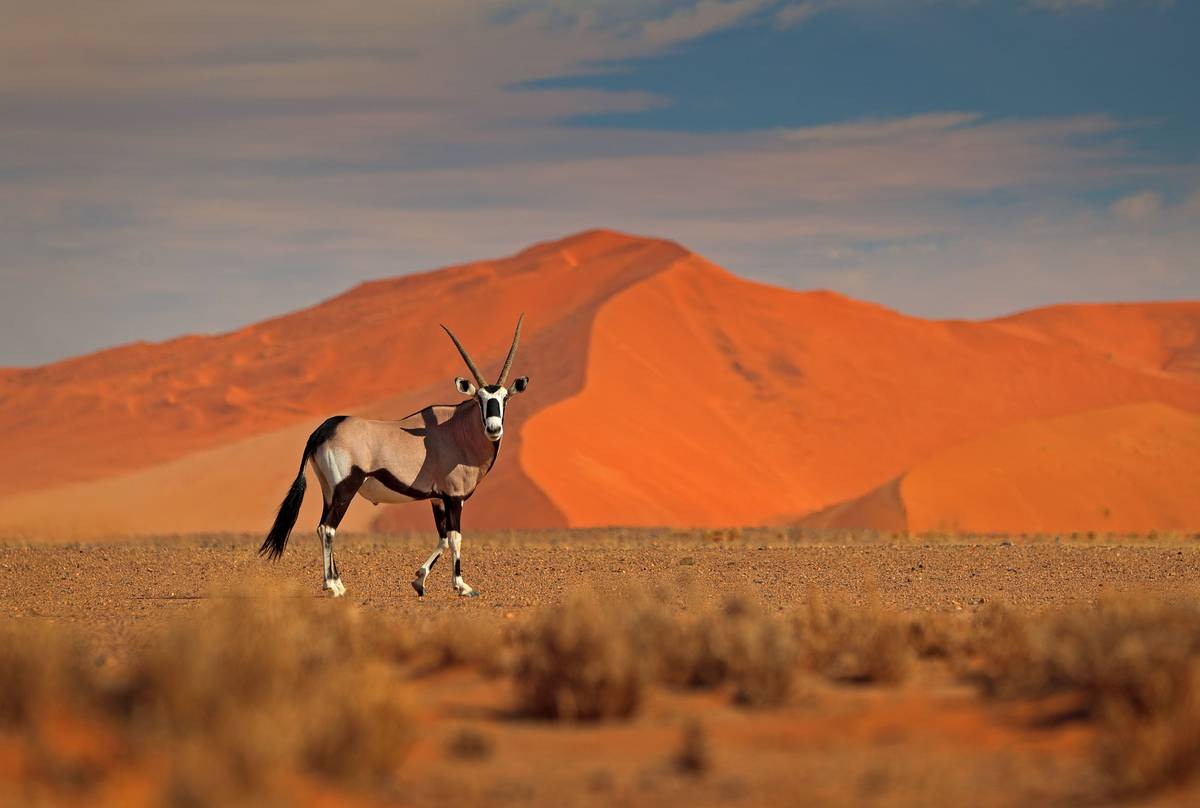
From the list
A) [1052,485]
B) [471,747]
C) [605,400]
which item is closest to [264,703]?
[471,747]

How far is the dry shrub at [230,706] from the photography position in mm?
5582

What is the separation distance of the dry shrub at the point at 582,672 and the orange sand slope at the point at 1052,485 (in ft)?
105

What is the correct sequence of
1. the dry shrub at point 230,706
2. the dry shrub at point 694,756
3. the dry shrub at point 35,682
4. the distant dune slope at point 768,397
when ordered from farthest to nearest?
the distant dune slope at point 768,397
the dry shrub at point 35,682
the dry shrub at point 694,756
the dry shrub at point 230,706

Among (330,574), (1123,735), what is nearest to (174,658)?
(1123,735)

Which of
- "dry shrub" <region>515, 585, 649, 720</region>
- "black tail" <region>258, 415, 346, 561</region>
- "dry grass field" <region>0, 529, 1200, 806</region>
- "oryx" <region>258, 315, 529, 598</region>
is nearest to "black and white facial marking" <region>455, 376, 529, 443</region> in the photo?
"oryx" <region>258, 315, 529, 598</region>

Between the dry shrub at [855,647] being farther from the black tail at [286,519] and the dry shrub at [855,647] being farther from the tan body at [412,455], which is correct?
the black tail at [286,519]

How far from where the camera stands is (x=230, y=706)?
21.0 ft

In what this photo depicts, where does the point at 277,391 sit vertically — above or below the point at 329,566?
above

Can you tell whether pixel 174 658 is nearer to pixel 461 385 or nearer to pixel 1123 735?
pixel 1123 735

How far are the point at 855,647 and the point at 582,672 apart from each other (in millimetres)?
2790

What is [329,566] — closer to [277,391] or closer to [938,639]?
[938,639]

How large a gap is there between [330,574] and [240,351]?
79746 mm

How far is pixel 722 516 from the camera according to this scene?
52.1m

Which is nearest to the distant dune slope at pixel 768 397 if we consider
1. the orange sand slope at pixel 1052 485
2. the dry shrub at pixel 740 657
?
the orange sand slope at pixel 1052 485
